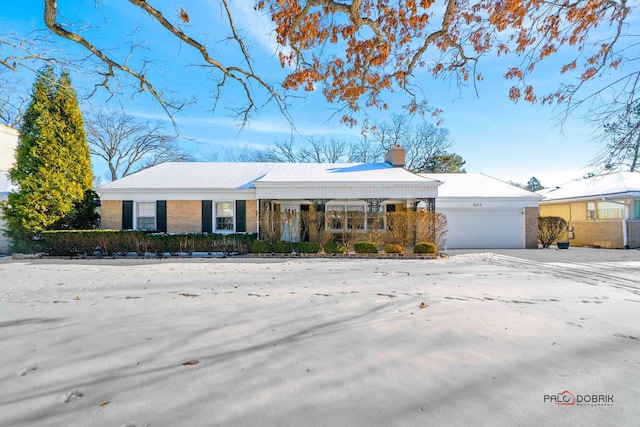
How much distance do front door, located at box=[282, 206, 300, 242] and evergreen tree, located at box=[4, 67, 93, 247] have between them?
984 cm

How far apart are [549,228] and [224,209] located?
61.0 ft

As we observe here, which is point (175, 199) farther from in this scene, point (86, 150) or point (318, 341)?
point (318, 341)

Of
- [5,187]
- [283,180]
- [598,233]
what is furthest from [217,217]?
[598,233]

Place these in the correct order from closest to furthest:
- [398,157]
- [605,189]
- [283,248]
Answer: [283,248], [605,189], [398,157]

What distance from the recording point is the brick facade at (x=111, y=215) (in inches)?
624

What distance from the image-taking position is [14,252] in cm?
1369

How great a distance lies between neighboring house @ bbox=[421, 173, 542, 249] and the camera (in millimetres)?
17125

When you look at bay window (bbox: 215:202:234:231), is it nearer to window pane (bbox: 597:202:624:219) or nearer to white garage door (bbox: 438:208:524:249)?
white garage door (bbox: 438:208:524:249)

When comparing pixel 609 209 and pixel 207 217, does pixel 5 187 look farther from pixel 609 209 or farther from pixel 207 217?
pixel 609 209

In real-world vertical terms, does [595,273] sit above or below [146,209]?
below

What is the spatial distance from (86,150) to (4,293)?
1089 cm

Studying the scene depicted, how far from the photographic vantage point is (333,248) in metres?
13.2

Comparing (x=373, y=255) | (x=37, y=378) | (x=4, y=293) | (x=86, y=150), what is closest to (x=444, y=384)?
(x=37, y=378)

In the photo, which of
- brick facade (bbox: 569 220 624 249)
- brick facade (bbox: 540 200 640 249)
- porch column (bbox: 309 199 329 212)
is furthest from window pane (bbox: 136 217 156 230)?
brick facade (bbox: 569 220 624 249)
